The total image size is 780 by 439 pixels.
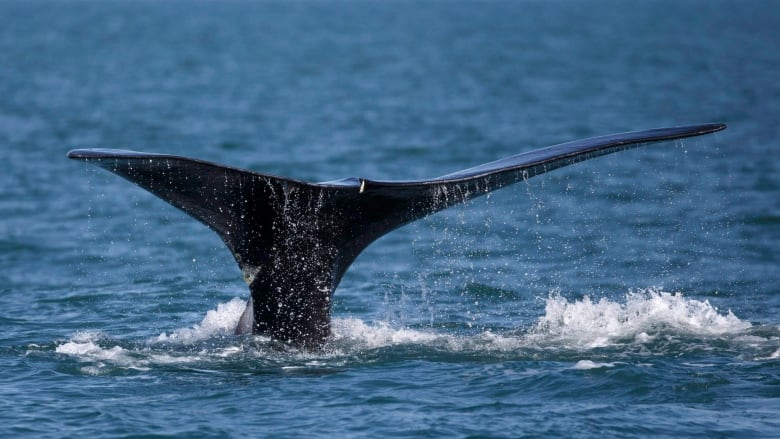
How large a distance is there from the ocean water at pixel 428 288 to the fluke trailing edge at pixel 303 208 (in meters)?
0.40

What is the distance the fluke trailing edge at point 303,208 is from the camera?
26.4 ft

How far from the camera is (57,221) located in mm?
18281

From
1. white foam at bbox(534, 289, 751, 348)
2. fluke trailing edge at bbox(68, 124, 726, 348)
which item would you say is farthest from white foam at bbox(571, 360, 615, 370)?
fluke trailing edge at bbox(68, 124, 726, 348)

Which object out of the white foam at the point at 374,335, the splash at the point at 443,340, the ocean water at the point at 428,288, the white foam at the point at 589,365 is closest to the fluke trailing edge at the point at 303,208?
the splash at the point at 443,340

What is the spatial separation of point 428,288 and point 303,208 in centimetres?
479

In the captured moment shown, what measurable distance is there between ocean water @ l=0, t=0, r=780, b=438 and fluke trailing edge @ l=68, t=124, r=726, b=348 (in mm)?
402

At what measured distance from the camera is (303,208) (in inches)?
328

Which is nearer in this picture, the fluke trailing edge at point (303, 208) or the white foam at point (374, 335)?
the fluke trailing edge at point (303, 208)

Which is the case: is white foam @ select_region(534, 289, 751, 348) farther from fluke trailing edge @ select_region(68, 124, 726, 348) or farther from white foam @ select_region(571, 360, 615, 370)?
fluke trailing edge @ select_region(68, 124, 726, 348)

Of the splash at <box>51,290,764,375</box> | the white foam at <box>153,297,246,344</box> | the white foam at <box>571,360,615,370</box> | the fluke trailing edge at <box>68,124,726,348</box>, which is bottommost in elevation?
the white foam at <box>571,360,615,370</box>

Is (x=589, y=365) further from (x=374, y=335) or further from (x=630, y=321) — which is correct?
A: (x=374, y=335)

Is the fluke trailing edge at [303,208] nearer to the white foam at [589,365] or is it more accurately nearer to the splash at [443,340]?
the splash at [443,340]

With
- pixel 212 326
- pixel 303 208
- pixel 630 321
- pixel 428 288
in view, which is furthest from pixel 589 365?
pixel 428 288

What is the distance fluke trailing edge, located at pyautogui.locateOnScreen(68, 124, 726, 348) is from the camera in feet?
26.4
